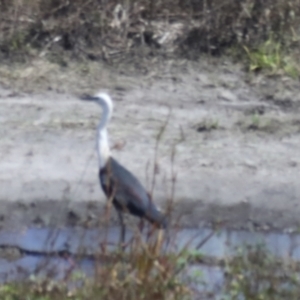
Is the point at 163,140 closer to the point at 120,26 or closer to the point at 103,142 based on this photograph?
the point at 103,142

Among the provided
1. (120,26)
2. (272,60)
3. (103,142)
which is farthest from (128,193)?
(120,26)

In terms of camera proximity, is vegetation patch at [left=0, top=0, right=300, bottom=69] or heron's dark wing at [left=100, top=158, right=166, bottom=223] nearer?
heron's dark wing at [left=100, top=158, right=166, bottom=223]

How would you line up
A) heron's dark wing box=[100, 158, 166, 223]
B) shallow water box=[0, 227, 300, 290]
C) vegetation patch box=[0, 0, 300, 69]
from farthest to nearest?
1. vegetation patch box=[0, 0, 300, 69]
2. heron's dark wing box=[100, 158, 166, 223]
3. shallow water box=[0, 227, 300, 290]

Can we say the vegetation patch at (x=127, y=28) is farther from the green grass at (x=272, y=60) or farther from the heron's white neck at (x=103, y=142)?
the heron's white neck at (x=103, y=142)

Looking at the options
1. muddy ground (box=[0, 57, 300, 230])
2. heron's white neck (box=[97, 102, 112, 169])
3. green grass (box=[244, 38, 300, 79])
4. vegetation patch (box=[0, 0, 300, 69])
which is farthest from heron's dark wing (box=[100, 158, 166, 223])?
vegetation patch (box=[0, 0, 300, 69])

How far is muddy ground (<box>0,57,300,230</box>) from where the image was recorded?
7.47m

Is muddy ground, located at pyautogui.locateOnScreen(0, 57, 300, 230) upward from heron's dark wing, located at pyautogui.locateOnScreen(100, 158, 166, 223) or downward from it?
downward

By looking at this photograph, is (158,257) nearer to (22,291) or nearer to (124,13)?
(22,291)

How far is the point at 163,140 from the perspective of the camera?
845 cm

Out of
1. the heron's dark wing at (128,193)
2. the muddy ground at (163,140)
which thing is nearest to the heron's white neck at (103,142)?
the heron's dark wing at (128,193)

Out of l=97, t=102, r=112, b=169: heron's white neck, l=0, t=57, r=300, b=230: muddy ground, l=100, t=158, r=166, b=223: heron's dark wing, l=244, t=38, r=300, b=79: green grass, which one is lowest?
l=0, t=57, r=300, b=230: muddy ground

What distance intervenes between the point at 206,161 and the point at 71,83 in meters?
1.88

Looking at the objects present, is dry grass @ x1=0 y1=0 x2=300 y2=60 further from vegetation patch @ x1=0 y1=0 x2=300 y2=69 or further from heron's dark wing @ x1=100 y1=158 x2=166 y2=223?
heron's dark wing @ x1=100 y1=158 x2=166 y2=223

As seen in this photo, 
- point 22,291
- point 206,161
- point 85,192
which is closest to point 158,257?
point 22,291
